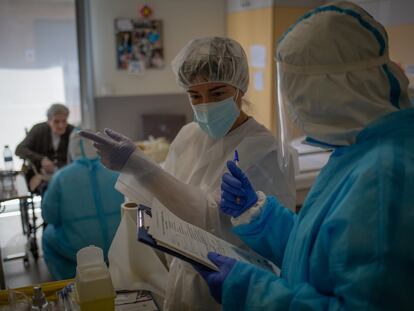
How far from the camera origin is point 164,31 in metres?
3.65

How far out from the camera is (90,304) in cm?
90

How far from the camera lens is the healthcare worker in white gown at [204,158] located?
49.0 inches

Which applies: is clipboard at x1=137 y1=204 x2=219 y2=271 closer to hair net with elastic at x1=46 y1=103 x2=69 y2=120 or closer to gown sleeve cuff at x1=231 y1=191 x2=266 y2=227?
gown sleeve cuff at x1=231 y1=191 x2=266 y2=227

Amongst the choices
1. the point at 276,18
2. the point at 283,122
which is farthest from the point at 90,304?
the point at 276,18

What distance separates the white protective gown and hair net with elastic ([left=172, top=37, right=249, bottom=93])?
0.57 feet

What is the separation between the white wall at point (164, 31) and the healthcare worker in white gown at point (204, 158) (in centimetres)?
225

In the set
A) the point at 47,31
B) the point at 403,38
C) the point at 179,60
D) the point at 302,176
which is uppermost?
the point at 47,31

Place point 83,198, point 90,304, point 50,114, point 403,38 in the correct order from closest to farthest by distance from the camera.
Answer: point 90,304 → point 83,198 → point 403,38 → point 50,114

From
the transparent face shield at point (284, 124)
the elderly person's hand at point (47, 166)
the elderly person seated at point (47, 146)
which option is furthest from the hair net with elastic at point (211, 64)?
the elderly person's hand at point (47, 166)

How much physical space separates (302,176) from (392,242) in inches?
76.3

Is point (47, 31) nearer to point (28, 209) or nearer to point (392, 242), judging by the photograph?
point (28, 209)

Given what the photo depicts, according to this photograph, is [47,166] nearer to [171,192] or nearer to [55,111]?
[55,111]

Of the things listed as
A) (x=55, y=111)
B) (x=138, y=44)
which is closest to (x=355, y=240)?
(x=55, y=111)

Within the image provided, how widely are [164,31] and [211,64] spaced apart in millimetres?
2452
